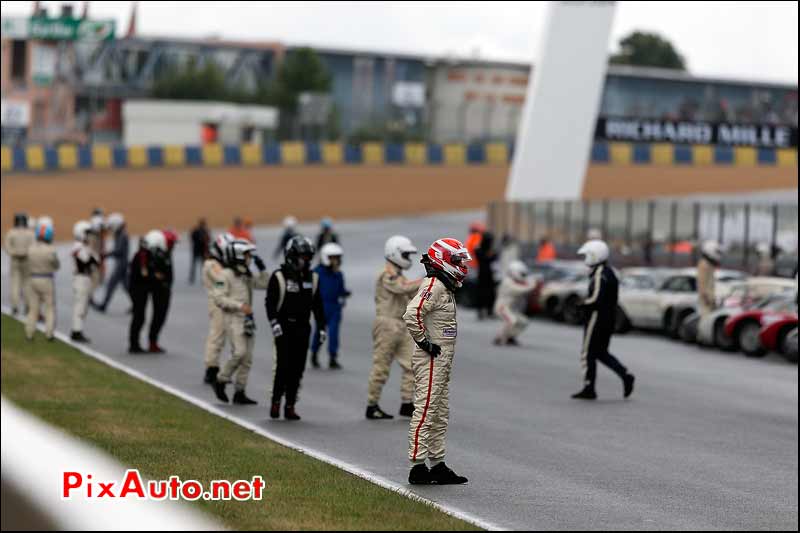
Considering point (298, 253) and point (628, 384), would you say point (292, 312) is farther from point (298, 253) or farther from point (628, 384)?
point (628, 384)

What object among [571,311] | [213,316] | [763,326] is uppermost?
[213,316]

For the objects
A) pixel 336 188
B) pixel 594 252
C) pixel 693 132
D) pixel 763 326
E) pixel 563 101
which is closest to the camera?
pixel 594 252

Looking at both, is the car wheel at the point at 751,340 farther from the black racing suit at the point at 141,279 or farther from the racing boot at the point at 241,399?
the racing boot at the point at 241,399

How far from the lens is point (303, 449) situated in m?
11.9

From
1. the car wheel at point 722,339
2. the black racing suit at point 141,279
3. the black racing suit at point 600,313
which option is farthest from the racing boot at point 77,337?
the car wheel at point 722,339


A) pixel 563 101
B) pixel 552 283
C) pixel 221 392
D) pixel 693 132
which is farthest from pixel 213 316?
pixel 693 132

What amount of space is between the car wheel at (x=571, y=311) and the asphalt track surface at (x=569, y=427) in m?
3.36

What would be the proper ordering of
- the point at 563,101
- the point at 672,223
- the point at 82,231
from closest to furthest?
the point at 82,231 < the point at 672,223 < the point at 563,101

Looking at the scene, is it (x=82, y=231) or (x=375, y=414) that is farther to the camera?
(x=82, y=231)

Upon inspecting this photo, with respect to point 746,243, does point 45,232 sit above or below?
above

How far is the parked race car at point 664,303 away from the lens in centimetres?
2922

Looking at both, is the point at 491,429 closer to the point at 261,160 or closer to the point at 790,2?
the point at 790,2

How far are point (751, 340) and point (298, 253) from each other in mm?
13669

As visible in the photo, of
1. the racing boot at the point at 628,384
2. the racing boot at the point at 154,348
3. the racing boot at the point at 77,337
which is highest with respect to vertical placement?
the racing boot at the point at 628,384
